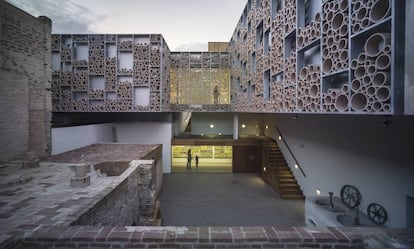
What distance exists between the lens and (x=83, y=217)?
368cm

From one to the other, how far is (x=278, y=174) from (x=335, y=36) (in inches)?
358

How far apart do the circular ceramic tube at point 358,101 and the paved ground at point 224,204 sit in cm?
621

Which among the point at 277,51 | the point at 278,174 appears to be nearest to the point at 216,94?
the point at 278,174

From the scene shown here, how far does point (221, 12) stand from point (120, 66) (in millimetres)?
9842

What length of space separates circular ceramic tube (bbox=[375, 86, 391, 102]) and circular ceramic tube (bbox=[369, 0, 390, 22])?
92 centimetres

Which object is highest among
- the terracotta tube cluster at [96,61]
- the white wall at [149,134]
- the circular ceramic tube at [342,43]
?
the terracotta tube cluster at [96,61]

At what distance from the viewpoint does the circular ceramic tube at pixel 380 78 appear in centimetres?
266

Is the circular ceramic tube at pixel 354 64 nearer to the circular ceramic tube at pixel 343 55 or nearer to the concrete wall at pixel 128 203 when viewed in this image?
the circular ceramic tube at pixel 343 55

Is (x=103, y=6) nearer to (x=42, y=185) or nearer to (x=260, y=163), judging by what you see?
(x=42, y=185)

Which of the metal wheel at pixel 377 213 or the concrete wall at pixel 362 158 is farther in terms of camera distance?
the metal wheel at pixel 377 213

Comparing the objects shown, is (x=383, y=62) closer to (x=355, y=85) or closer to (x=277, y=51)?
(x=355, y=85)

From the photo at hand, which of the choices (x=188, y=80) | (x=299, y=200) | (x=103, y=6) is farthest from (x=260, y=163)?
(x=103, y=6)

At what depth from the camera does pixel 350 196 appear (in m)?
7.05

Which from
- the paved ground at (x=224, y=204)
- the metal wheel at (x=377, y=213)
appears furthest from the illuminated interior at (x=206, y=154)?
the metal wheel at (x=377, y=213)
